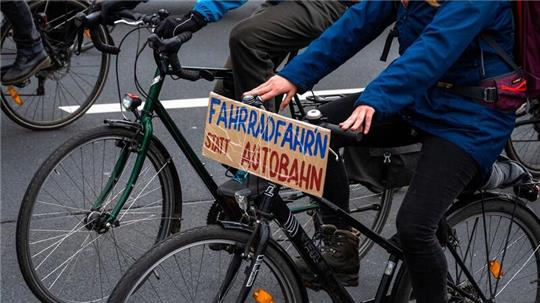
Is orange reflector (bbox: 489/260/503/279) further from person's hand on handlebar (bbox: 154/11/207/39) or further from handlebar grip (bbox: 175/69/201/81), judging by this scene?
person's hand on handlebar (bbox: 154/11/207/39)

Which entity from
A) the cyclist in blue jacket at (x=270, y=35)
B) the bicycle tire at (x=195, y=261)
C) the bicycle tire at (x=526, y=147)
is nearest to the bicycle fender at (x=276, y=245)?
the bicycle tire at (x=195, y=261)

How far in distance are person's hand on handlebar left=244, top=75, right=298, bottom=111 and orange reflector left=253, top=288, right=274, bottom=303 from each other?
0.65 metres

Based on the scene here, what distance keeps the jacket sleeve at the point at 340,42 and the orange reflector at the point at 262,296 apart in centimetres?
73

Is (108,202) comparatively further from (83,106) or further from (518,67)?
(83,106)

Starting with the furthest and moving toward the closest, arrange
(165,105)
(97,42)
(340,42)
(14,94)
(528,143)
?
1. (165,105)
2. (528,143)
3. (14,94)
4. (97,42)
5. (340,42)

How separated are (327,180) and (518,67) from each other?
32.2 inches

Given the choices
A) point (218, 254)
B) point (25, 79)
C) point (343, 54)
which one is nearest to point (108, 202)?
point (218, 254)

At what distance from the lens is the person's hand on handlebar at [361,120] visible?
281 centimetres

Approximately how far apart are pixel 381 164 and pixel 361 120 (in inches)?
37.0

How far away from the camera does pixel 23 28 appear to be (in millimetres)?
5543

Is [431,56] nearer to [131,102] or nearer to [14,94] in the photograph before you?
[131,102]

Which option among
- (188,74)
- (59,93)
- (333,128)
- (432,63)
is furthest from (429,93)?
(59,93)

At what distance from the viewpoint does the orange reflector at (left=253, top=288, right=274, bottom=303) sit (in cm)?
305

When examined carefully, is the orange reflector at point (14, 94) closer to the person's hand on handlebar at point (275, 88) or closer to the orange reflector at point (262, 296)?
the person's hand on handlebar at point (275, 88)
